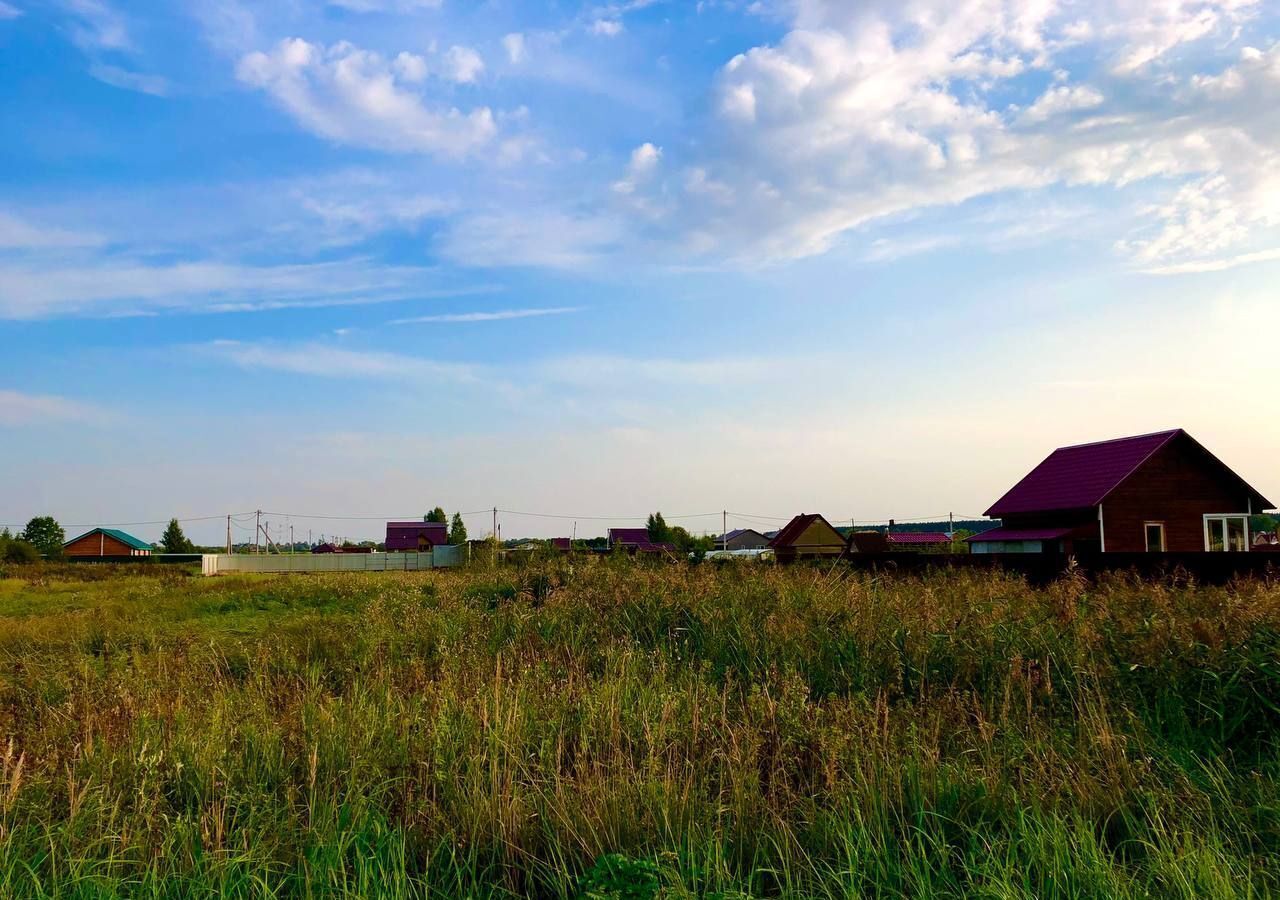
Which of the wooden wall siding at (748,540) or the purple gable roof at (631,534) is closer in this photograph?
the purple gable roof at (631,534)

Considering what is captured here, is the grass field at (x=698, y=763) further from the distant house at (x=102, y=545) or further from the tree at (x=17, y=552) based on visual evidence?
the distant house at (x=102, y=545)

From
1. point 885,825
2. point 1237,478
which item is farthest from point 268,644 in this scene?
point 1237,478

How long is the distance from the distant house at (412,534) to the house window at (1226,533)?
52.7 metres

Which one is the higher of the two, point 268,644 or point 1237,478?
point 1237,478

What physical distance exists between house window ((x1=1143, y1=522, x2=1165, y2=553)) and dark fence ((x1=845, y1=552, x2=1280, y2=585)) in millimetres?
12129

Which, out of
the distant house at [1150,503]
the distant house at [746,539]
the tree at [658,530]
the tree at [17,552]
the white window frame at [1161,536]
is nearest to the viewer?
the distant house at [1150,503]

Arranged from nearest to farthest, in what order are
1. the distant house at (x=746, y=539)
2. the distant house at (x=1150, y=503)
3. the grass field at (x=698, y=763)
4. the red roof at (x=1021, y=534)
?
the grass field at (x=698, y=763), the distant house at (x=1150, y=503), the red roof at (x=1021, y=534), the distant house at (x=746, y=539)

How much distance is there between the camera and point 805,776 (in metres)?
4.17

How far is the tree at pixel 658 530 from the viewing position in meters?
65.6

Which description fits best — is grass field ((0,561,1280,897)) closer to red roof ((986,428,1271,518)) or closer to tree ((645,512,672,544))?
red roof ((986,428,1271,518))

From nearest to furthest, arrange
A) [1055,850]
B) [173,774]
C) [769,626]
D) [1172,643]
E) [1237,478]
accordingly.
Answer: [1055,850], [173,774], [1172,643], [769,626], [1237,478]

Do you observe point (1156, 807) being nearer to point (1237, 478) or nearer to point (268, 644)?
point (268, 644)

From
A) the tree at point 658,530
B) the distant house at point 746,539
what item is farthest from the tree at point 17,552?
the distant house at point 746,539

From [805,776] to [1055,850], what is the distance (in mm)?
1347
